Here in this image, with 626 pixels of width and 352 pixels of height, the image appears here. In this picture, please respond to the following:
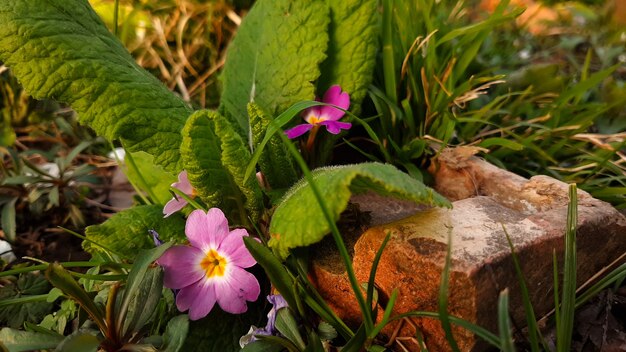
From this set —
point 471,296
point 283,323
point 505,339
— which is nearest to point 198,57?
point 283,323

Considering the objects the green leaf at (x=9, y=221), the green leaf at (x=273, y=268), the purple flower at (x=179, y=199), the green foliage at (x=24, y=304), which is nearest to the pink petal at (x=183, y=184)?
the purple flower at (x=179, y=199)

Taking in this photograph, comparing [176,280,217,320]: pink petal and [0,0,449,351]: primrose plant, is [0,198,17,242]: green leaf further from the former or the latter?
[176,280,217,320]: pink petal

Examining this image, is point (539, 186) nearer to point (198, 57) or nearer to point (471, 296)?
point (471, 296)

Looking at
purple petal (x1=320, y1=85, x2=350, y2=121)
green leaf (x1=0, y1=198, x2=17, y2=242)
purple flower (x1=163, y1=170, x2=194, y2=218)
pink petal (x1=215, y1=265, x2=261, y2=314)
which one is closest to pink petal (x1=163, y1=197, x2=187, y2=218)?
purple flower (x1=163, y1=170, x2=194, y2=218)

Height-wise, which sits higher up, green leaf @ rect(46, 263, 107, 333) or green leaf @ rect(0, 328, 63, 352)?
green leaf @ rect(46, 263, 107, 333)

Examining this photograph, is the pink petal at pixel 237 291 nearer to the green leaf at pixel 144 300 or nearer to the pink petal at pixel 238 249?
the pink petal at pixel 238 249

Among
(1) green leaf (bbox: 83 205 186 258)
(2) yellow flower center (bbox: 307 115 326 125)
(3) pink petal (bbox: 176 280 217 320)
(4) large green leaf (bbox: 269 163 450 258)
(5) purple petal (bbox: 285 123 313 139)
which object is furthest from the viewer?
(2) yellow flower center (bbox: 307 115 326 125)

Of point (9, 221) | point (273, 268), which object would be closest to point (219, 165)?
point (273, 268)

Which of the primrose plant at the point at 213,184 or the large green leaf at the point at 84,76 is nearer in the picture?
the primrose plant at the point at 213,184
